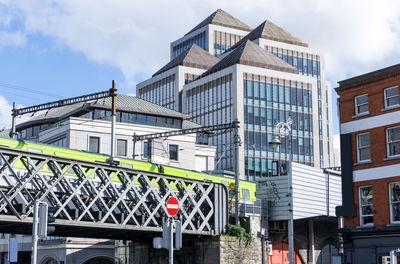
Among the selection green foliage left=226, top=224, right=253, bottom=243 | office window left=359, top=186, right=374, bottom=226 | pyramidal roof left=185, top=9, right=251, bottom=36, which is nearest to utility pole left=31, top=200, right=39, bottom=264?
office window left=359, top=186, right=374, bottom=226

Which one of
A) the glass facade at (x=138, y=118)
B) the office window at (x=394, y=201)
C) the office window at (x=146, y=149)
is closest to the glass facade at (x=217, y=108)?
the glass facade at (x=138, y=118)

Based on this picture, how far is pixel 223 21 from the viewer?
132 metres

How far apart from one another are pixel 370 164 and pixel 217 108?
6865cm

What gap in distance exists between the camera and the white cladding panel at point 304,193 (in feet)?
153

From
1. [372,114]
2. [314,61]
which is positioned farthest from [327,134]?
[372,114]

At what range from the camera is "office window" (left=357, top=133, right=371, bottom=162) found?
34.0 m

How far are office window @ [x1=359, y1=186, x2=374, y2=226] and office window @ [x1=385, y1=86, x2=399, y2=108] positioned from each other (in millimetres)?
4543

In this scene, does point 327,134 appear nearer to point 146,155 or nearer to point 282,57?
point 282,57

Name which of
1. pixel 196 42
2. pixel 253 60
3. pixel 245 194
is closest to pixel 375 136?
pixel 245 194

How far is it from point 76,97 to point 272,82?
61064mm

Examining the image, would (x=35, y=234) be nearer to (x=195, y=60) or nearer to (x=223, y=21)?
(x=195, y=60)

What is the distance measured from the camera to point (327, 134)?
110250mm

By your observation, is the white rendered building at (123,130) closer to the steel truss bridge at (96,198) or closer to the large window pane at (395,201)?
the steel truss bridge at (96,198)

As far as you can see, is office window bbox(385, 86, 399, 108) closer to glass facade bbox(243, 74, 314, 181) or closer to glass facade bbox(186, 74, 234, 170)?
glass facade bbox(186, 74, 234, 170)
